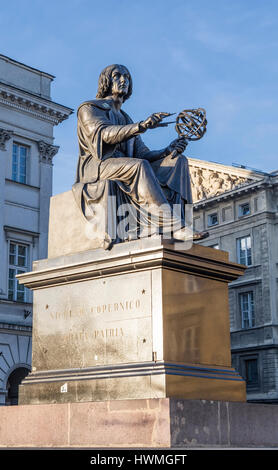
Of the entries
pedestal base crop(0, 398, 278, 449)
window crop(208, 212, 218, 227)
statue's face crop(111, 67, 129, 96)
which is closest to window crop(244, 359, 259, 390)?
window crop(208, 212, 218, 227)

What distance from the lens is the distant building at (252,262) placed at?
40844 millimetres

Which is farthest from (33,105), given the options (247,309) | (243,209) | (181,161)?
(181,161)

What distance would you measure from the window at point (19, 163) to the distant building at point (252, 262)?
18.0m

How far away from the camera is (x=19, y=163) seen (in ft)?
93.1

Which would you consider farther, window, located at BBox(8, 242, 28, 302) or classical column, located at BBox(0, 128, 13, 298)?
window, located at BBox(8, 242, 28, 302)

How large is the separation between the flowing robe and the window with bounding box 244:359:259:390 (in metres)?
35.0

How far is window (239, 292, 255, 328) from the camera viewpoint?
42344 millimetres

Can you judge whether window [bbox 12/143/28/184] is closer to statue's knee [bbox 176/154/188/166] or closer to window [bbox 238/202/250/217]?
window [bbox 238/202/250/217]

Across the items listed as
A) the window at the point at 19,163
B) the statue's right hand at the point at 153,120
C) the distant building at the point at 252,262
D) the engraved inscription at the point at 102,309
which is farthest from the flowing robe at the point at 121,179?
the distant building at the point at 252,262

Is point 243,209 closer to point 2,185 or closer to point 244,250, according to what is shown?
point 244,250

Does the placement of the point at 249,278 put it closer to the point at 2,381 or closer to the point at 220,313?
the point at 2,381

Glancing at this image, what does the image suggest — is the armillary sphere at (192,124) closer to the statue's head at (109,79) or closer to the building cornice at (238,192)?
the statue's head at (109,79)

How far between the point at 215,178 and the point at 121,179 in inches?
1619
